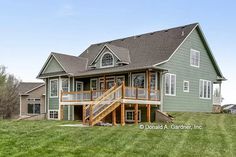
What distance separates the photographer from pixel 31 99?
39.4 m

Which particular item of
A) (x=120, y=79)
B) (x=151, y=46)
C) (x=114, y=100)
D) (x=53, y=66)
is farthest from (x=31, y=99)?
(x=114, y=100)

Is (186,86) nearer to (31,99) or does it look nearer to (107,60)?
(107,60)

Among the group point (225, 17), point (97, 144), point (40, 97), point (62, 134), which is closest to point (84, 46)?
point (40, 97)

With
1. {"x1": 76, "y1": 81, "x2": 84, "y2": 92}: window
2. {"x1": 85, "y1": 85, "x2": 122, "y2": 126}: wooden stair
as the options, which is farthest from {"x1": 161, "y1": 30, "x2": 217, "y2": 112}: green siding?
{"x1": 76, "y1": 81, "x2": 84, "y2": 92}: window

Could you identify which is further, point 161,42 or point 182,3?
point 161,42

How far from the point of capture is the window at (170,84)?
22594 millimetres

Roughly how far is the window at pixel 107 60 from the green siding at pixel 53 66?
155 inches

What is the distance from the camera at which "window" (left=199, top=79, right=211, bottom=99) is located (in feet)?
84.8

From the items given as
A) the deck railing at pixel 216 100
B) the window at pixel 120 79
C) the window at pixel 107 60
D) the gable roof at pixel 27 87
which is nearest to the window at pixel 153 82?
the window at pixel 120 79

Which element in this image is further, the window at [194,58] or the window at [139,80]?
the window at [194,58]

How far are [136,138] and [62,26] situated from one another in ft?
55.5

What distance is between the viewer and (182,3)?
21.3 metres

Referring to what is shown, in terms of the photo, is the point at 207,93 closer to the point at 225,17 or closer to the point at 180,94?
the point at 180,94

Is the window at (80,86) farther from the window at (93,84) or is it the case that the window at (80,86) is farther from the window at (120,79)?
the window at (120,79)
